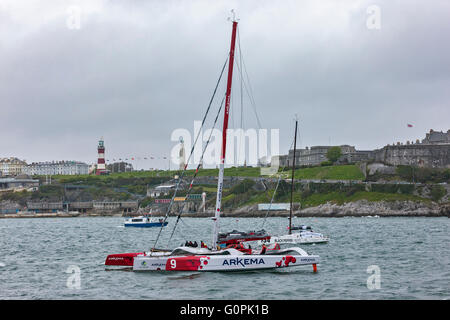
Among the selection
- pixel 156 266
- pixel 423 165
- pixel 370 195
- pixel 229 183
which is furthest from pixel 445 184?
pixel 156 266

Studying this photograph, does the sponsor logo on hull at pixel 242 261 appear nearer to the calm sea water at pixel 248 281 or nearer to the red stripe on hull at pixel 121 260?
the calm sea water at pixel 248 281

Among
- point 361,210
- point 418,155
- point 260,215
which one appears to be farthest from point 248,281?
point 418,155

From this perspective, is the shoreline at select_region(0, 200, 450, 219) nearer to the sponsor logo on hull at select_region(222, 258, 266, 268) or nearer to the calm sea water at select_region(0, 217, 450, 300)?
the calm sea water at select_region(0, 217, 450, 300)

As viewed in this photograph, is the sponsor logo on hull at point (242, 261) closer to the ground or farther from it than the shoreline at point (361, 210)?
farther from it

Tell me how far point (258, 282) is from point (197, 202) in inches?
5954

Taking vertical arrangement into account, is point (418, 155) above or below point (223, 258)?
above

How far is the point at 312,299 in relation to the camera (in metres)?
24.9

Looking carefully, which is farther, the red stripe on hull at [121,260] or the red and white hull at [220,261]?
the red stripe on hull at [121,260]

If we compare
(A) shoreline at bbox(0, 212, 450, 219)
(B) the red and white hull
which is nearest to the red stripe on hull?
(B) the red and white hull

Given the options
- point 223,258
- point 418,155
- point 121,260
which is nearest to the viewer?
point 223,258

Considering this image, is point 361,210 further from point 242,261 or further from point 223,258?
point 223,258

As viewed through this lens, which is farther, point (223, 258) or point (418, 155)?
point (418, 155)

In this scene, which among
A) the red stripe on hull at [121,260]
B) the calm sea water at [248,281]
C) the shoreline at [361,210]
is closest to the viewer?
the calm sea water at [248,281]

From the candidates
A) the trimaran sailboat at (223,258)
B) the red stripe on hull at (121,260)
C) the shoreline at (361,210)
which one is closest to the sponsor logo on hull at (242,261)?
the trimaran sailboat at (223,258)
